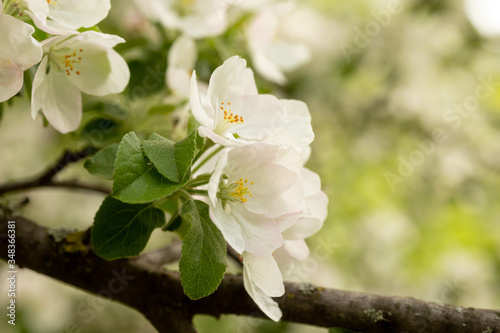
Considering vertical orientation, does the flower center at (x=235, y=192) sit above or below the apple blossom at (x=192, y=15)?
above

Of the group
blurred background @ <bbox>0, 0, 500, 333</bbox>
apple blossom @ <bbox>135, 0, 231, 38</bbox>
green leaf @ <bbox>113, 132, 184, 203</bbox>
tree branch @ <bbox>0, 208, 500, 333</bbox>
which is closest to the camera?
green leaf @ <bbox>113, 132, 184, 203</bbox>

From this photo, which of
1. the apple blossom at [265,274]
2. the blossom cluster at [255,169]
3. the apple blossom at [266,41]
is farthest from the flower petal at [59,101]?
the apple blossom at [266,41]

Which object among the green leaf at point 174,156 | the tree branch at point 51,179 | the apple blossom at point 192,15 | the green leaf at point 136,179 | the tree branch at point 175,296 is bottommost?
the tree branch at point 51,179

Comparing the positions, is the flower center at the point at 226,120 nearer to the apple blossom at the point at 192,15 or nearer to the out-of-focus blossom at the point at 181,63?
the out-of-focus blossom at the point at 181,63

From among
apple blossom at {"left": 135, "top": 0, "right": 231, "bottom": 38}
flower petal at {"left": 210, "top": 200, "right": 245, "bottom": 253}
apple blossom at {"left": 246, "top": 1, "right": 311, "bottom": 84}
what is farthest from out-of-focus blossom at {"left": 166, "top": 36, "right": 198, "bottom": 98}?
flower petal at {"left": 210, "top": 200, "right": 245, "bottom": 253}

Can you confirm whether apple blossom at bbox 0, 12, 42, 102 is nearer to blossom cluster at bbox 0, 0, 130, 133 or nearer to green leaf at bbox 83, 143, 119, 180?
blossom cluster at bbox 0, 0, 130, 133

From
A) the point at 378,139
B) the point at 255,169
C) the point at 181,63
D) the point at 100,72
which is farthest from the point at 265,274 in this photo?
the point at 378,139

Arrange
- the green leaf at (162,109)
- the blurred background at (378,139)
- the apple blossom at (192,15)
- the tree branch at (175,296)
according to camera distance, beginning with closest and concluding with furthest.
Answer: the tree branch at (175,296)
the green leaf at (162,109)
the apple blossom at (192,15)
the blurred background at (378,139)

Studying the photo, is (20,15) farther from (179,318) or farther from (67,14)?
(179,318)
